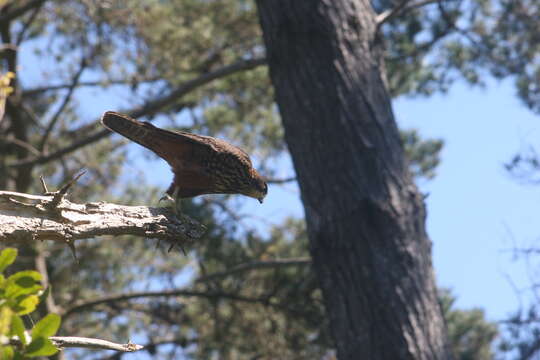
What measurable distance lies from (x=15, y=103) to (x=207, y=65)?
2.55 meters

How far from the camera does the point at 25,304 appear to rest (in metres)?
1.91

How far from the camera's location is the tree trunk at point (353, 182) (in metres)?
4.64

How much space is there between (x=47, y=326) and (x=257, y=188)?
294cm

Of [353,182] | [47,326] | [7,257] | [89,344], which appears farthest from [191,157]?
[47,326]

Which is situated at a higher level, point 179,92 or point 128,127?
point 179,92

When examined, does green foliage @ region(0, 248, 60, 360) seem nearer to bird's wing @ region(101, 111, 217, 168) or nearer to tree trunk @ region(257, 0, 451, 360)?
bird's wing @ region(101, 111, 217, 168)

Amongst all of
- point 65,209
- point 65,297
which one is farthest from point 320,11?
point 65,297

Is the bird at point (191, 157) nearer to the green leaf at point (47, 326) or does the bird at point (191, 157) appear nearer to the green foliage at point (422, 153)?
the green leaf at point (47, 326)

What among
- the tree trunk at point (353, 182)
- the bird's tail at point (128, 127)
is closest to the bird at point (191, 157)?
the bird's tail at point (128, 127)

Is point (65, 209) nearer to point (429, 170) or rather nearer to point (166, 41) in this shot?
point (166, 41)

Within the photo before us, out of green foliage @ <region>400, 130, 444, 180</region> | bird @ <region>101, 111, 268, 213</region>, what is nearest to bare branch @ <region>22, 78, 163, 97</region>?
green foliage @ <region>400, 130, 444, 180</region>

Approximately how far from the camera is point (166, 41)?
917cm

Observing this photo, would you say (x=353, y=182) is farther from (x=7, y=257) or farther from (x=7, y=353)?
(x=7, y=353)

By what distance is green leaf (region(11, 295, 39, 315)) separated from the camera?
189cm
